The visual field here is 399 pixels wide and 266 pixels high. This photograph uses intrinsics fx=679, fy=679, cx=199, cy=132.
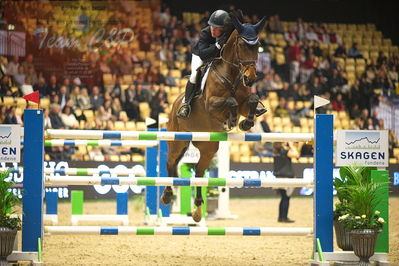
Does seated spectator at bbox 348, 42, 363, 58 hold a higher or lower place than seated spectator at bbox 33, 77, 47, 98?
higher

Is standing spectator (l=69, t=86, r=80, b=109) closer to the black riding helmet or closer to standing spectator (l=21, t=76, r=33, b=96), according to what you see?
standing spectator (l=21, t=76, r=33, b=96)

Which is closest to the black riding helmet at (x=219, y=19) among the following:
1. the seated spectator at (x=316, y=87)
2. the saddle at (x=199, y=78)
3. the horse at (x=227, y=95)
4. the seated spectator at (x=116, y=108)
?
the horse at (x=227, y=95)

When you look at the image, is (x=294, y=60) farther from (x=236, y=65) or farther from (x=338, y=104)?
(x=236, y=65)

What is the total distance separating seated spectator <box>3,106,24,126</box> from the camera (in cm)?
1376

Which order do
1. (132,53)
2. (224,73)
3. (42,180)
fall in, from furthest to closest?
(132,53) < (224,73) < (42,180)

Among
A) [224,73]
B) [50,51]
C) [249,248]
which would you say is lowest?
[249,248]

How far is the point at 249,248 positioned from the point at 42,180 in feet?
11.2

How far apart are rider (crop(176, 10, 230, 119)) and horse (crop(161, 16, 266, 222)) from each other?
0.29 ft

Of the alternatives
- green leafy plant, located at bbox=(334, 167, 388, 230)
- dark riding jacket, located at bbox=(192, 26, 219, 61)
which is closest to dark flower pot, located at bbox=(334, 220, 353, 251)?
green leafy plant, located at bbox=(334, 167, 388, 230)

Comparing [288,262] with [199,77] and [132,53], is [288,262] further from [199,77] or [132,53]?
[132,53]

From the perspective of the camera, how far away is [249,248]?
854 cm

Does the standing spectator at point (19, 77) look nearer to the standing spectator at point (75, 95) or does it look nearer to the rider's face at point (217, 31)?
the standing spectator at point (75, 95)

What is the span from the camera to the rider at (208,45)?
668cm

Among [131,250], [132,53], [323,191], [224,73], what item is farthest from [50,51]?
[323,191]
